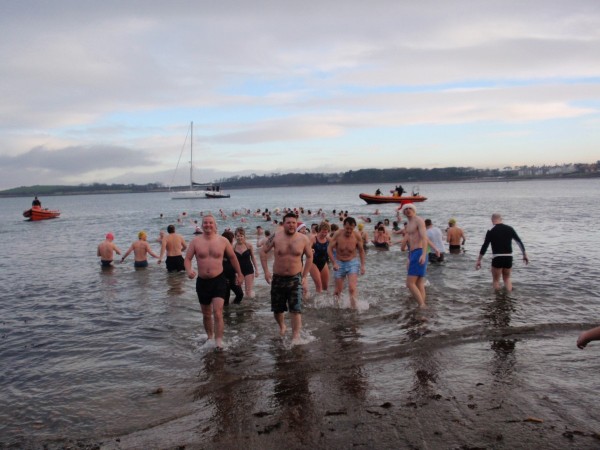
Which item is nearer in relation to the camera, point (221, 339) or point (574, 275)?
point (221, 339)

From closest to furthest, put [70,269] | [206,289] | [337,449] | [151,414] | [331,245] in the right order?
1. [337,449]
2. [151,414]
3. [206,289]
4. [331,245]
5. [70,269]

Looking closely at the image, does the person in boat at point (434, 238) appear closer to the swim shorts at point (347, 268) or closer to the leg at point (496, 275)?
the leg at point (496, 275)

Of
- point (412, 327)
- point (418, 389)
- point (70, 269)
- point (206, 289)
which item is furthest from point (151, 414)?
point (70, 269)

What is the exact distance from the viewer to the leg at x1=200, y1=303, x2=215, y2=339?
667cm

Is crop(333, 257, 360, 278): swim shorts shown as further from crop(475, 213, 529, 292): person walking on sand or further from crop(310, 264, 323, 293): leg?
crop(475, 213, 529, 292): person walking on sand

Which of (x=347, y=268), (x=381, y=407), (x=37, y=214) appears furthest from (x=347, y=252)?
(x=37, y=214)

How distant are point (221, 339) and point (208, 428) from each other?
2.47 m

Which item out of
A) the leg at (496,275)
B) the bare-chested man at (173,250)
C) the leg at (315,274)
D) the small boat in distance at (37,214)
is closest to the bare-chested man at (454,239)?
the leg at (496,275)

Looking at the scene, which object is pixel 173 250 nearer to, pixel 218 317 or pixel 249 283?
pixel 249 283

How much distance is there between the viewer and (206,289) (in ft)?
21.6

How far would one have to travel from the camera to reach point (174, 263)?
13.6 meters

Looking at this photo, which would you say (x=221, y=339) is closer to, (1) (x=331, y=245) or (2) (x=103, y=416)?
(2) (x=103, y=416)

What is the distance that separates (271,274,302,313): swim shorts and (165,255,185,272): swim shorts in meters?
7.62

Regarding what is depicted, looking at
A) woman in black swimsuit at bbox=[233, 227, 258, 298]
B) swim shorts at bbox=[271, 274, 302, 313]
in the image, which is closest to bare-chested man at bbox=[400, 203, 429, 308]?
swim shorts at bbox=[271, 274, 302, 313]
